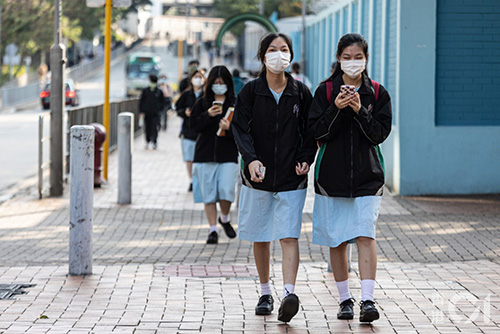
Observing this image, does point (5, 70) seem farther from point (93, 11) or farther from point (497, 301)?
point (497, 301)

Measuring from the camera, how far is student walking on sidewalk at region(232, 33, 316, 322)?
20.9 feet

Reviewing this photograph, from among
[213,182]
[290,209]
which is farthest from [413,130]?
[290,209]

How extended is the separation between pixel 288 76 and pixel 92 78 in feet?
228

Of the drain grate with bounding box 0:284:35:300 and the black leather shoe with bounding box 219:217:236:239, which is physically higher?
the black leather shoe with bounding box 219:217:236:239

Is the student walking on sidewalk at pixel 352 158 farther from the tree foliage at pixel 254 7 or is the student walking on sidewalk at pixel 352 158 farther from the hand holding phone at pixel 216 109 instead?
the tree foliage at pixel 254 7

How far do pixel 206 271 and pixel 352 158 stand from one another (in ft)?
8.32

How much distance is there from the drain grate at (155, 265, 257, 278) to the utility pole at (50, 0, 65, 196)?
18.5 feet

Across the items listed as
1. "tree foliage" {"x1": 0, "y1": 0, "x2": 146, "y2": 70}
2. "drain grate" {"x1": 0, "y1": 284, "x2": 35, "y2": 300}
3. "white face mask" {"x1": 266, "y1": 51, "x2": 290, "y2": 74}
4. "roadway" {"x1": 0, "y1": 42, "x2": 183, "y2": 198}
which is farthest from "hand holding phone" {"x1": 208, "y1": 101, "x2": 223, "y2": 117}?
"tree foliage" {"x1": 0, "y1": 0, "x2": 146, "y2": 70}

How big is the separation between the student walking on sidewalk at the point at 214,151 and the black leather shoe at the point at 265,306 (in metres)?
3.33

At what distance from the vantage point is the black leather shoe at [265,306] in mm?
6465

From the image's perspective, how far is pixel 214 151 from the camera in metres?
9.90

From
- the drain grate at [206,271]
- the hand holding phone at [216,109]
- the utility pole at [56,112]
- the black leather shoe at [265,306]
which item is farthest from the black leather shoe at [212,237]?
the utility pole at [56,112]

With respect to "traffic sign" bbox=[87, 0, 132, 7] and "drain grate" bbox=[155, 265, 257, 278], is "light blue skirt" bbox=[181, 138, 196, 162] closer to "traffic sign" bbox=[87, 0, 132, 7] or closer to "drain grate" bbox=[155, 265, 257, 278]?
"traffic sign" bbox=[87, 0, 132, 7]

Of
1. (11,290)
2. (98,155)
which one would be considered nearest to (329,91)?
(11,290)
